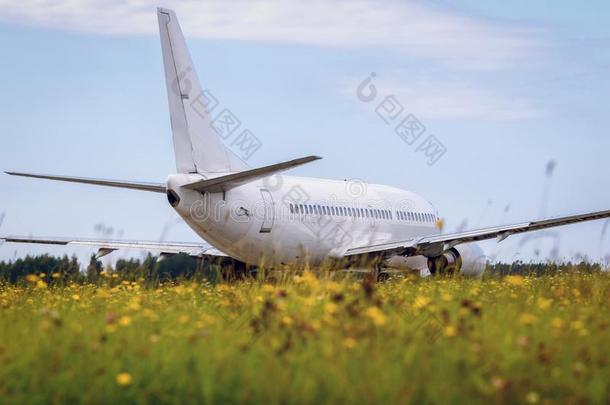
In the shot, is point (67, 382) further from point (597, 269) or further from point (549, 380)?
point (597, 269)

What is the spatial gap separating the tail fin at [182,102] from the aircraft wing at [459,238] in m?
5.77

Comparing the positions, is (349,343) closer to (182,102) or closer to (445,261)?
(182,102)

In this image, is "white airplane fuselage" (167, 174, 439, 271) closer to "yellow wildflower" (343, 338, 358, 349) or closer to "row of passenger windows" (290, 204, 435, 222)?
"row of passenger windows" (290, 204, 435, 222)

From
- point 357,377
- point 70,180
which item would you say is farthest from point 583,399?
point 70,180

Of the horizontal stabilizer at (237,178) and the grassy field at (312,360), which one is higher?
the horizontal stabilizer at (237,178)

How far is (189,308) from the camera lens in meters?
11.3

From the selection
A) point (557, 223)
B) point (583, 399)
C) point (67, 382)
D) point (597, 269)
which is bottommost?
point (67, 382)

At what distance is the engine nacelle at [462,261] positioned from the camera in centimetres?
2677

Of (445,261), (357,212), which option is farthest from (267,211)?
(357,212)

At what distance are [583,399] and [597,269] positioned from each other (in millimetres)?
11706

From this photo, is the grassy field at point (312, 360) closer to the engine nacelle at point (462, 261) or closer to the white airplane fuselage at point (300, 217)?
the white airplane fuselage at point (300, 217)

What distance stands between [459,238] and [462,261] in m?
3.67

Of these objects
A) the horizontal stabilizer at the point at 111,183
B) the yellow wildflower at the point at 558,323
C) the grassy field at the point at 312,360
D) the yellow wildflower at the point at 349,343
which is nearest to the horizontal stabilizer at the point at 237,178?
the horizontal stabilizer at the point at 111,183

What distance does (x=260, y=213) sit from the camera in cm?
2378
